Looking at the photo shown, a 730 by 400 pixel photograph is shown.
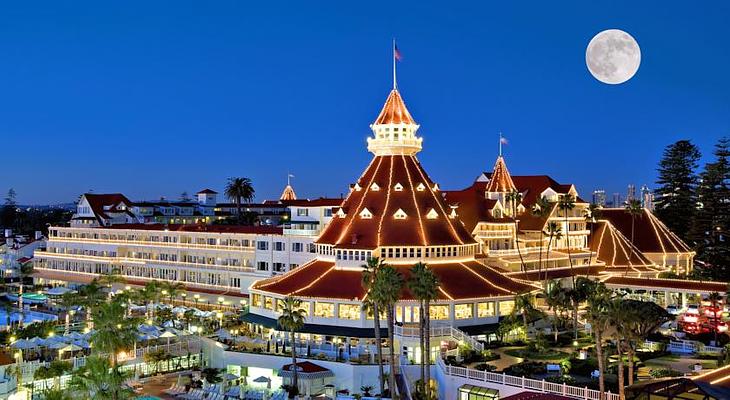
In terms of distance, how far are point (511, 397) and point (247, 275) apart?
48.3 meters

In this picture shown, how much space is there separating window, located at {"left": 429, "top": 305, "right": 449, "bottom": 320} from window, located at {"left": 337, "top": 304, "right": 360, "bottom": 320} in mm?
5483

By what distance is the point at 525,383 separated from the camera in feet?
125

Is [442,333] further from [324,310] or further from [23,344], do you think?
[23,344]

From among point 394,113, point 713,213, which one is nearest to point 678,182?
point 713,213

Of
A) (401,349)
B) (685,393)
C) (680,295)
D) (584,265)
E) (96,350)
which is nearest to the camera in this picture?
(685,393)

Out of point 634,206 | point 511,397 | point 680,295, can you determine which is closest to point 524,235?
point 634,206

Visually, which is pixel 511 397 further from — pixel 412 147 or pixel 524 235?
pixel 524 235

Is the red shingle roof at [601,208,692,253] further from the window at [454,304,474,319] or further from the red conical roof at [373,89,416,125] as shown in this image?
the window at [454,304,474,319]

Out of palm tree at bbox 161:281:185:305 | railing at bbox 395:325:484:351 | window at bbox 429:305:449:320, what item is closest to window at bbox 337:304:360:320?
railing at bbox 395:325:484:351

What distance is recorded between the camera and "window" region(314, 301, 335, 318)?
180ft

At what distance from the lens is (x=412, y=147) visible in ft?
224

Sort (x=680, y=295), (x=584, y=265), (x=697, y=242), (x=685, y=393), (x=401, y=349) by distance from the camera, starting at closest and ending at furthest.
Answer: (x=685, y=393)
(x=401, y=349)
(x=680, y=295)
(x=584, y=265)
(x=697, y=242)

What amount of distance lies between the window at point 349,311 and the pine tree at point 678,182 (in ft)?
218

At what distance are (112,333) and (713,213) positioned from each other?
77218mm
